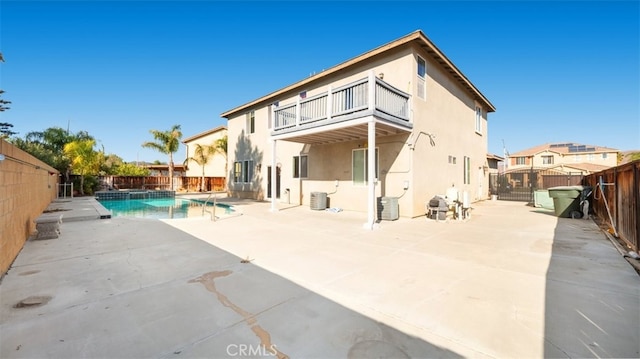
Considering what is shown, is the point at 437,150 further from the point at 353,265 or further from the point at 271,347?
the point at 271,347

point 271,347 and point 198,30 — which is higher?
point 198,30

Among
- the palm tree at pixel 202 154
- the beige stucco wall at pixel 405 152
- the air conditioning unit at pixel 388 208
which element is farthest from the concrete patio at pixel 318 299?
the palm tree at pixel 202 154

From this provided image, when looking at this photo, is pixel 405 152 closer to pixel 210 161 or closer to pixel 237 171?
pixel 237 171

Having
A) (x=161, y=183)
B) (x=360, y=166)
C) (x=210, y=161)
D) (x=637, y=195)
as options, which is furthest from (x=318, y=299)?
(x=161, y=183)

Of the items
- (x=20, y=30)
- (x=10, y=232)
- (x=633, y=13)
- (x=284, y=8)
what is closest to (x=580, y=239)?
(x=633, y=13)

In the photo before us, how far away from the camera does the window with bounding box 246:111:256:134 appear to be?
17984 mm

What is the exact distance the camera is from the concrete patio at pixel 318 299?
227 cm

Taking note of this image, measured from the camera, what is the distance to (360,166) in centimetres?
1126

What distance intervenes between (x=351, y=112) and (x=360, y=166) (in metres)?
3.05

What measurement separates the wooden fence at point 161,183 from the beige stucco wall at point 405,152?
522 inches

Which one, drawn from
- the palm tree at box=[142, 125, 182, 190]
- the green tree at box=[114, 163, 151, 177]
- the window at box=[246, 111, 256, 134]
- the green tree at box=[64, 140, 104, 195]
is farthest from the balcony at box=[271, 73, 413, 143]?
the green tree at box=[114, 163, 151, 177]

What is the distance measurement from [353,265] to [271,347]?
2471 millimetres

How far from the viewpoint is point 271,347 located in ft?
7.30

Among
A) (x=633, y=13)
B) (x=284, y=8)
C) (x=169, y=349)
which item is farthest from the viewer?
(x=284, y=8)
